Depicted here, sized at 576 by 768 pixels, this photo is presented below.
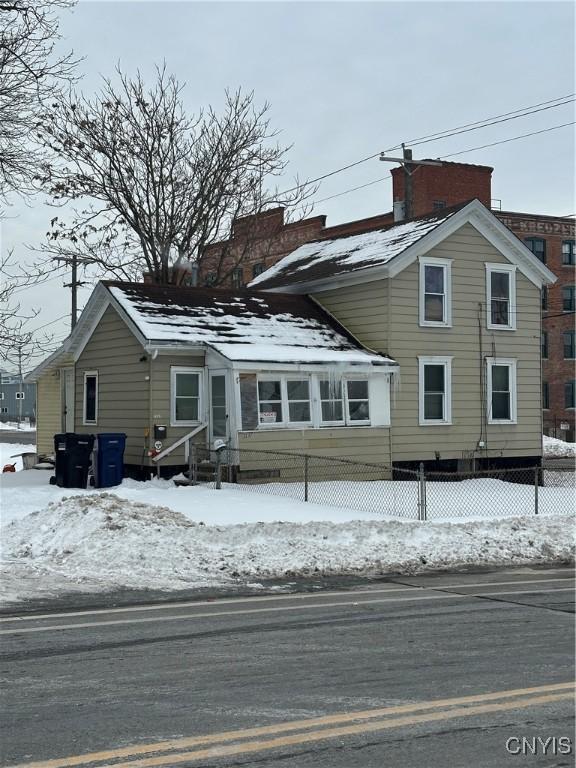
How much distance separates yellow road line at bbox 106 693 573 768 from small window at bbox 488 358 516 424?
1997 cm

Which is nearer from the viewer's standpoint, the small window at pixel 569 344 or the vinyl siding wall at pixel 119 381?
the vinyl siding wall at pixel 119 381

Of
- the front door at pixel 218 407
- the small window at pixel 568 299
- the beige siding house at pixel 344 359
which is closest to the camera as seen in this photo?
the front door at pixel 218 407

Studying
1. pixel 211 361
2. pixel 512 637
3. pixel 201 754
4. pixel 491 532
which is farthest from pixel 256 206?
pixel 201 754

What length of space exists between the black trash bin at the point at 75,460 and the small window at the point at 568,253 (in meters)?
42.4

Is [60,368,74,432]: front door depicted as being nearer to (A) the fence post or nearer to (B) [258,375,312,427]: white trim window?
(B) [258,375,312,427]: white trim window

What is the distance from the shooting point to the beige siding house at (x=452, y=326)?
2453cm

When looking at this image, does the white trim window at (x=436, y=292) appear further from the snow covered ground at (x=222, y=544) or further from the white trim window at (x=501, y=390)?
the snow covered ground at (x=222, y=544)

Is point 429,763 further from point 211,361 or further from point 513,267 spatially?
point 513,267

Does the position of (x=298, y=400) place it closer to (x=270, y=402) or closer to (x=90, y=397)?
(x=270, y=402)

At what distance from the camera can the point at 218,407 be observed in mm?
22203

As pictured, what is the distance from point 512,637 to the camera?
8570 mm

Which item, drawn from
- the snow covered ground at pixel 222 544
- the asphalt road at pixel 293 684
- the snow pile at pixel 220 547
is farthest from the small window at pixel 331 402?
the asphalt road at pixel 293 684

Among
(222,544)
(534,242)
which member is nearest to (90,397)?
(222,544)

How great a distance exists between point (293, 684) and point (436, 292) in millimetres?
19424
